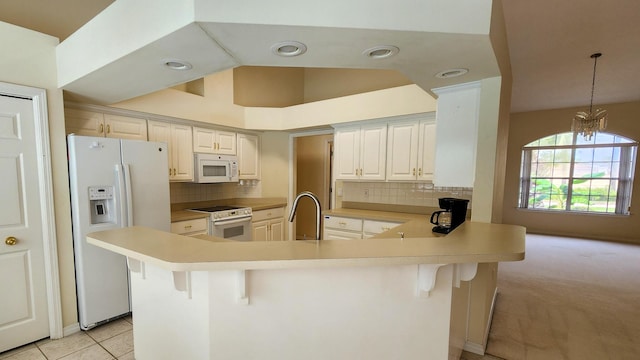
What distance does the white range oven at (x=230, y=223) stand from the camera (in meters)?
3.37

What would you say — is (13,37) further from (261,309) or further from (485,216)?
(485,216)

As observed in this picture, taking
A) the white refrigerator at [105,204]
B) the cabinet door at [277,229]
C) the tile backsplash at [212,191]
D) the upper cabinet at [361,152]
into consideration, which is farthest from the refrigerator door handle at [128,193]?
the upper cabinet at [361,152]

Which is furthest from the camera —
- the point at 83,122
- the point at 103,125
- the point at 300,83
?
the point at 300,83

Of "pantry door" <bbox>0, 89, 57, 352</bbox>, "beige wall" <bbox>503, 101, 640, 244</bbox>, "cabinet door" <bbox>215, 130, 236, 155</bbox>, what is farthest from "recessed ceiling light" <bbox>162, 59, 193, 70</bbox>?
"beige wall" <bbox>503, 101, 640, 244</bbox>

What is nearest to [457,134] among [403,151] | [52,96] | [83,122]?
[403,151]

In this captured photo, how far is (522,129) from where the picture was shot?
6352 millimetres

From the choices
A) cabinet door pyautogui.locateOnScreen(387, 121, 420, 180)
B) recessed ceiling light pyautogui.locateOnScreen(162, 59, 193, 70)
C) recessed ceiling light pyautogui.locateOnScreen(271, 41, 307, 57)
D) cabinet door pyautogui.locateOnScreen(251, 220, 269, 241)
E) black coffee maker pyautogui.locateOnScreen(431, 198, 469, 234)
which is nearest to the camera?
recessed ceiling light pyautogui.locateOnScreen(271, 41, 307, 57)

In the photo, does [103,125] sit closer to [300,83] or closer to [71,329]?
[71,329]

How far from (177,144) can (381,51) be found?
292 cm

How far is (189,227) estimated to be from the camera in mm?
3201

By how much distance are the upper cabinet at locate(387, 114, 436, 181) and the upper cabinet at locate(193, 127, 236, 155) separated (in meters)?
2.38

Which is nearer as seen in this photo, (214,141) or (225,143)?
(214,141)

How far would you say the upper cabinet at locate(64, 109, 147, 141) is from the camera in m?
2.60

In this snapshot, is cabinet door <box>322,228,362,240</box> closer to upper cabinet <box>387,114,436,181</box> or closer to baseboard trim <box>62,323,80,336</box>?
upper cabinet <box>387,114,436,181</box>
